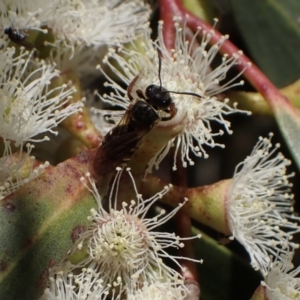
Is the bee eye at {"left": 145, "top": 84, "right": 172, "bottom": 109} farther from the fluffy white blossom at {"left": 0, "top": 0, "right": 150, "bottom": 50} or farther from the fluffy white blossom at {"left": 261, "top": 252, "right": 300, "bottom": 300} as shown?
the fluffy white blossom at {"left": 261, "top": 252, "right": 300, "bottom": 300}

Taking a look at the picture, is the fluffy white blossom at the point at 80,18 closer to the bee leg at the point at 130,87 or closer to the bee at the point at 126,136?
the bee leg at the point at 130,87

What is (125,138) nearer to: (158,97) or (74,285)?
(158,97)

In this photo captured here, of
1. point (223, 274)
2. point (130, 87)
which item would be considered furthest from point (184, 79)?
point (223, 274)

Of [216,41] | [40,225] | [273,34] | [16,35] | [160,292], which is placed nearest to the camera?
[40,225]

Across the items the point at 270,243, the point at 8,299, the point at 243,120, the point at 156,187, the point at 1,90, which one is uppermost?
the point at 1,90

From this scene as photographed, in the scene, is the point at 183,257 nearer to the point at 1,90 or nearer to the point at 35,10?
the point at 1,90

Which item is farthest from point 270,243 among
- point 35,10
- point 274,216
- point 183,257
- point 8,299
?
point 35,10
